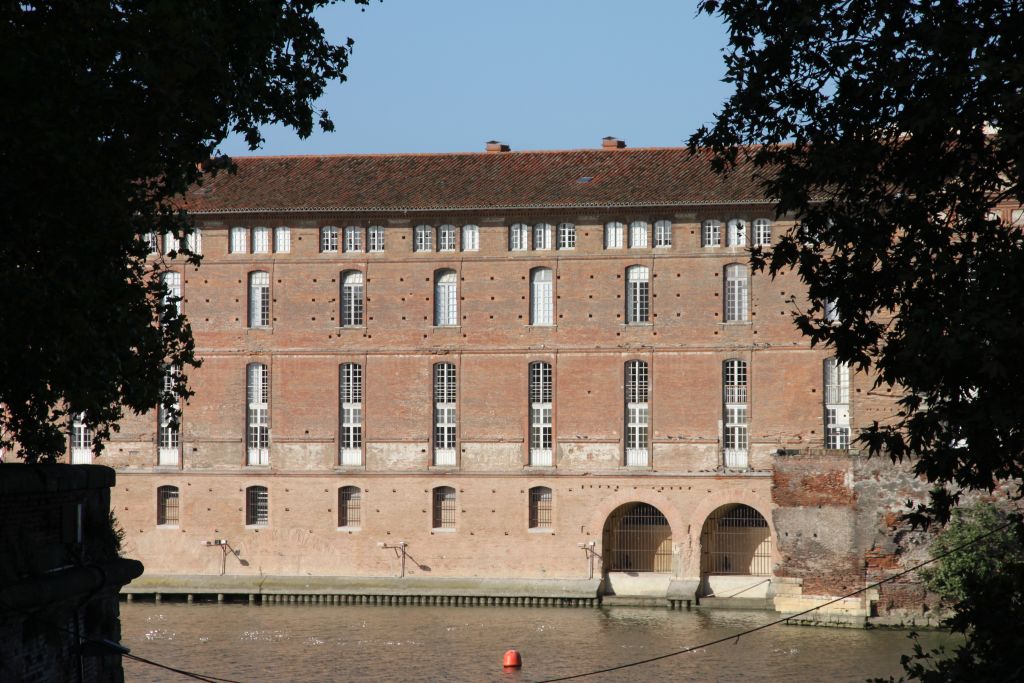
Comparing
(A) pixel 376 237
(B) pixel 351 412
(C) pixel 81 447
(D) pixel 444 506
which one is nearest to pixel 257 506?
(B) pixel 351 412

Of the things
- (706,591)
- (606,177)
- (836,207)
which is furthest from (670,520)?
(836,207)

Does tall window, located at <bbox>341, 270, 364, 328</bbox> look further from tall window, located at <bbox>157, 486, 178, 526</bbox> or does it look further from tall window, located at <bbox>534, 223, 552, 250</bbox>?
tall window, located at <bbox>157, 486, 178, 526</bbox>

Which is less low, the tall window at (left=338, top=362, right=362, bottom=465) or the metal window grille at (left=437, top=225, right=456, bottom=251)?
the metal window grille at (left=437, top=225, right=456, bottom=251)

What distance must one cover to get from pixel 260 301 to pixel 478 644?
1625 centimetres

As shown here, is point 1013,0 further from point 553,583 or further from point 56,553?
point 553,583

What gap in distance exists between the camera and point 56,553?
15586mm

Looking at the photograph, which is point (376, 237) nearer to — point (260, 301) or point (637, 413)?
point (260, 301)

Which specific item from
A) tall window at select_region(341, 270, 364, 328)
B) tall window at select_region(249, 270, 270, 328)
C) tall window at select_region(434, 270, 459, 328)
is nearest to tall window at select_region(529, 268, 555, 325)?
tall window at select_region(434, 270, 459, 328)

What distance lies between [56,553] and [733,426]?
31.6m

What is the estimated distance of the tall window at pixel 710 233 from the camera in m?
45.8

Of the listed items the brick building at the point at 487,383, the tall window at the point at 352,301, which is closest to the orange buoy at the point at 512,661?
the brick building at the point at 487,383

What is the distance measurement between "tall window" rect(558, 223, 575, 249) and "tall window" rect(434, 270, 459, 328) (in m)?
3.43

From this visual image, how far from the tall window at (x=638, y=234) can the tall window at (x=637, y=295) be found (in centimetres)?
70

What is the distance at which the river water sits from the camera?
32562 mm
